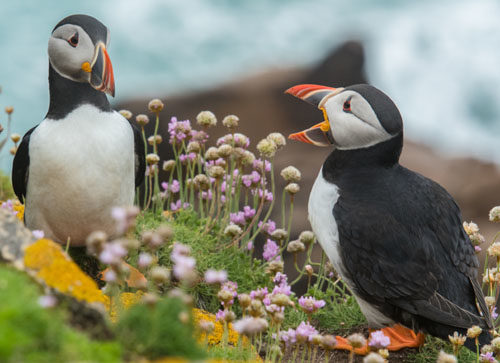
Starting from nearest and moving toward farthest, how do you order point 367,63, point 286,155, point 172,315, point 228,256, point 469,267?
1. point 172,315
2. point 469,267
3. point 228,256
4. point 286,155
5. point 367,63

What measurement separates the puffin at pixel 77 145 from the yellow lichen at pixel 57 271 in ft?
4.80

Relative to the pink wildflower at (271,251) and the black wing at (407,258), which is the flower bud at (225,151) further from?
the black wing at (407,258)

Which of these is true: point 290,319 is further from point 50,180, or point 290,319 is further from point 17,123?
point 17,123

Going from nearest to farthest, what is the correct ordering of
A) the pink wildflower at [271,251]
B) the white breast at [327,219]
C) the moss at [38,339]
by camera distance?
Answer: 1. the moss at [38,339]
2. the white breast at [327,219]
3. the pink wildflower at [271,251]

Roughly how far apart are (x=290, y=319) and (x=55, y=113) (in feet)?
6.54

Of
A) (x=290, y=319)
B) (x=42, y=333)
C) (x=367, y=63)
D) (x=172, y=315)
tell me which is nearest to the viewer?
(x=42, y=333)

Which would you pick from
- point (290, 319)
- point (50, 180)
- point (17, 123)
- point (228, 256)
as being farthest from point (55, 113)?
point (17, 123)

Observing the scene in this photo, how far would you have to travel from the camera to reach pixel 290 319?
4.36 m

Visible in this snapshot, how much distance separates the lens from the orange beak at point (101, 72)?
3.44 metres

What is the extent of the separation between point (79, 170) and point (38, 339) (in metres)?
2.17

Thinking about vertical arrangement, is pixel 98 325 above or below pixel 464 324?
above

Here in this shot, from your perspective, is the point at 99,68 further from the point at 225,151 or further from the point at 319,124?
the point at 319,124

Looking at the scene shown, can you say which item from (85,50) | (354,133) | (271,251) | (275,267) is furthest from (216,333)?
(85,50)

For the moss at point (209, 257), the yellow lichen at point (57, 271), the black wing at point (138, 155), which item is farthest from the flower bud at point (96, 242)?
the moss at point (209, 257)
